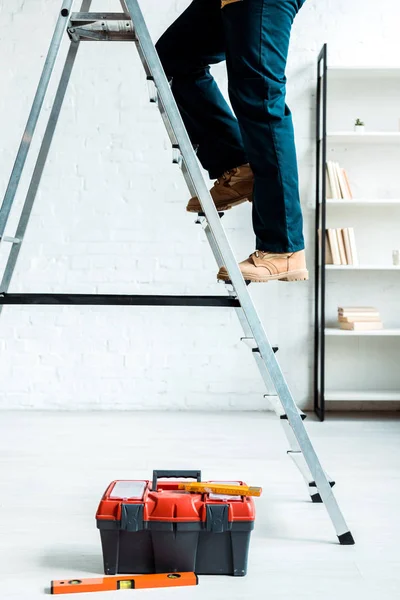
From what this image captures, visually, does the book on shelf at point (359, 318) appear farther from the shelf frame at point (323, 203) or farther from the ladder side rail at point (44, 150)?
the ladder side rail at point (44, 150)

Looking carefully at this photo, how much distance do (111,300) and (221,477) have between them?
1271mm

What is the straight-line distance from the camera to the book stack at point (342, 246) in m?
4.35

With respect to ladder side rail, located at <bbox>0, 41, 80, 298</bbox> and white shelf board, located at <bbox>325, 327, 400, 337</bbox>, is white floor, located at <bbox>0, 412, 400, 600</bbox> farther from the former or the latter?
ladder side rail, located at <bbox>0, 41, 80, 298</bbox>

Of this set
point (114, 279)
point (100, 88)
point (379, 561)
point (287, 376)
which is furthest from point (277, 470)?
point (100, 88)

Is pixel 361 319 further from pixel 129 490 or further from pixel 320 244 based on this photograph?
pixel 129 490

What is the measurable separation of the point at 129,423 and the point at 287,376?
1.06 m

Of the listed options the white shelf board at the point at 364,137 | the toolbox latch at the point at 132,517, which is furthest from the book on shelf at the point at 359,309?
the toolbox latch at the point at 132,517

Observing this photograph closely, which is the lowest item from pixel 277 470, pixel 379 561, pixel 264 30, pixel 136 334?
pixel 379 561

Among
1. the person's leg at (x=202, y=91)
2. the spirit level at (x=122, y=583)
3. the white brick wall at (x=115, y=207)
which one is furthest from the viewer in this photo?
the white brick wall at (x=115, y=207)

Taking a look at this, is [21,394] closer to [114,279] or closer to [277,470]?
[114,279]

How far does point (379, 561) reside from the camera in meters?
2.14

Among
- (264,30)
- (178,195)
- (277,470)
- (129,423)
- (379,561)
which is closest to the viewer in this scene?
(264,30)

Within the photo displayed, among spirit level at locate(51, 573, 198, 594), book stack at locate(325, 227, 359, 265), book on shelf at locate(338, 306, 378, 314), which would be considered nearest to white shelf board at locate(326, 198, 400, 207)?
book stack at locate(325, 227, 359, 265)

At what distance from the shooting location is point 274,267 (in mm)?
2137
